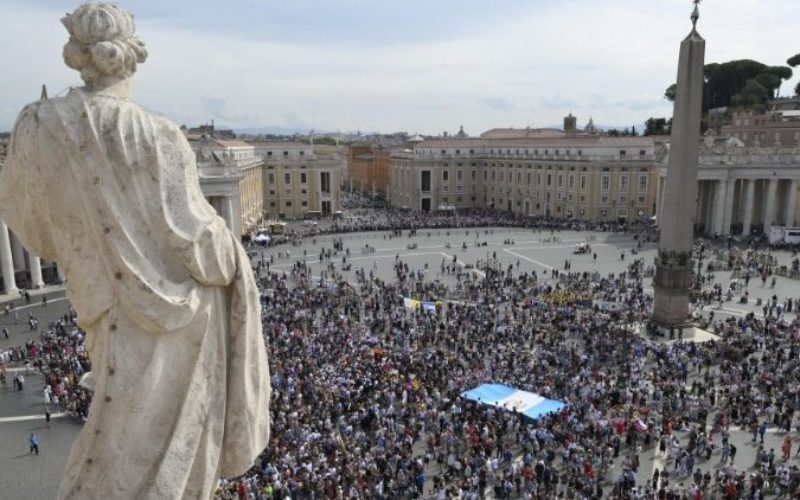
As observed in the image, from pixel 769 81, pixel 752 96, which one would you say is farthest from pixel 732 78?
pixel 752 96

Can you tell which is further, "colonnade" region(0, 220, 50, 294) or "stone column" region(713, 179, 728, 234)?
"stone column" region(713, 179, 728, 234)

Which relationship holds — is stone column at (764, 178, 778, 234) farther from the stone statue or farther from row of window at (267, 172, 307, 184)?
the stone statue

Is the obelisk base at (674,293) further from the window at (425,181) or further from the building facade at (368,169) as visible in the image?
the building facade at (368,169)

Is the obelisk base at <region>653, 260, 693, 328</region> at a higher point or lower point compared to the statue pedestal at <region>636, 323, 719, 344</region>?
higher

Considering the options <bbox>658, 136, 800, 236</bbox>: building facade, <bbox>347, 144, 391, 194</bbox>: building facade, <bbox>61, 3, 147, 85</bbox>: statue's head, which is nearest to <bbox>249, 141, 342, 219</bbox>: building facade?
<bbox>347, 144, 391, 194</bbox>: building facade

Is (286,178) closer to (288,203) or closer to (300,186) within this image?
(300,186)

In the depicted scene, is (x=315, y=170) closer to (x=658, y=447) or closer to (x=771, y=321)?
(x=771, y=321)
